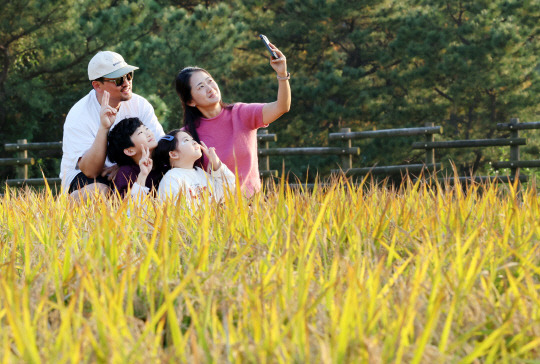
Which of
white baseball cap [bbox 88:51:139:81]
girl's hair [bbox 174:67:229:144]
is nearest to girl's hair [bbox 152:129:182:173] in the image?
girl's hair [bbox 174:67:229:144]

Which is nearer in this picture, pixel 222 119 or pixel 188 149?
pixel 188 149

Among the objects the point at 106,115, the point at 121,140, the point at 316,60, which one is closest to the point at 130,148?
the point at 121,140

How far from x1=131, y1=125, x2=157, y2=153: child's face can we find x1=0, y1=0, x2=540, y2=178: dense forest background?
10.4m

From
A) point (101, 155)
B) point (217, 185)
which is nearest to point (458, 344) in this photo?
point (217, 185)

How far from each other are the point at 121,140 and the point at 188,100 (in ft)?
1.56

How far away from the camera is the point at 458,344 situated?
125 centimetres

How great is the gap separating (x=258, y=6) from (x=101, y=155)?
17.1 metres

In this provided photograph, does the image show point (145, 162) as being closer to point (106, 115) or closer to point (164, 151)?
point (164, 151)

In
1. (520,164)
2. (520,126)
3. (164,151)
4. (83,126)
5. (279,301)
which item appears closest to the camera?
(279,301)

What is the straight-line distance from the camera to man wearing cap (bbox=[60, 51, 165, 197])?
153 inches

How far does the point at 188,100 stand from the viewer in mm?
4070

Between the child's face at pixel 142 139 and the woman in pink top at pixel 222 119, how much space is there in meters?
0.29

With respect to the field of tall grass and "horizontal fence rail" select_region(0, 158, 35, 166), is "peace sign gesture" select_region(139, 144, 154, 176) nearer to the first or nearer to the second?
the field of tall grass

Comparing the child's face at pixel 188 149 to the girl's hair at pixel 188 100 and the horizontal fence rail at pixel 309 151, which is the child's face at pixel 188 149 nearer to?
the girl's hair at pixel 188 100
